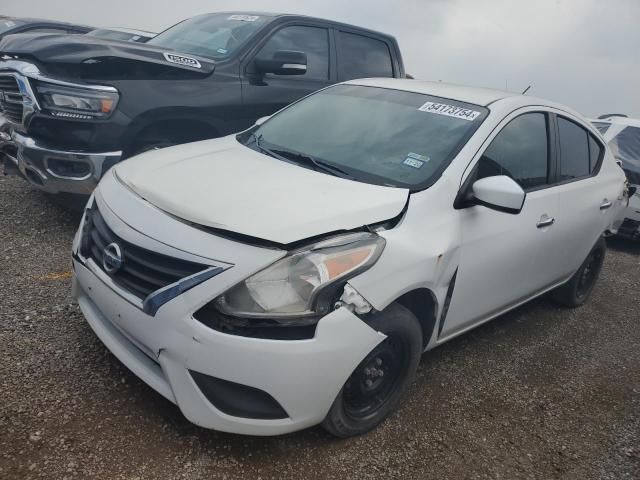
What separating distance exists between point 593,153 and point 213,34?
3425 mm

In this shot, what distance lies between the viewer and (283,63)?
4.70 meters

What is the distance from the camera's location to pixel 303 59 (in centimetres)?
474

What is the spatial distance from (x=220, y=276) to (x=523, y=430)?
6.03 ft

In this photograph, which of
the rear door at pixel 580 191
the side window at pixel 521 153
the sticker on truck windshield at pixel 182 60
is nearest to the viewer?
the side window at pixel 521 153

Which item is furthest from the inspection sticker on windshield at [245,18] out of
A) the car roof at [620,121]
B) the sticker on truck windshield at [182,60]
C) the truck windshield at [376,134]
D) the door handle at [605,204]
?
the car roof at [620,121]

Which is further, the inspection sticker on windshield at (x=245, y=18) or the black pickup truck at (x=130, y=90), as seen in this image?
the inspection sticker on windshield at (x=245, y=18)

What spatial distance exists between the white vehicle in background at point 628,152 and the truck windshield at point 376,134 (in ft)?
13.0

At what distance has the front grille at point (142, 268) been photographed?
2.14m

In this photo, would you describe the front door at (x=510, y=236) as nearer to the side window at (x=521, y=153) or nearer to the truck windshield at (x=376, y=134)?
the side window at (x=521, y=153)

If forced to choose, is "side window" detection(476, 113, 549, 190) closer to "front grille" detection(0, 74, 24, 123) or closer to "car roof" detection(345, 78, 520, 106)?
"car roof" detection(345, 78, 520, 106)

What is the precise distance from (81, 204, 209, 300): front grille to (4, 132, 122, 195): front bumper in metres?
1.61

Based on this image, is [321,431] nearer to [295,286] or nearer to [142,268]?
[295,286]

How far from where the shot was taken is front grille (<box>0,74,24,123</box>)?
404cm

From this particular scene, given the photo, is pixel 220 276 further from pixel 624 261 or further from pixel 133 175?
pixel 624 261
